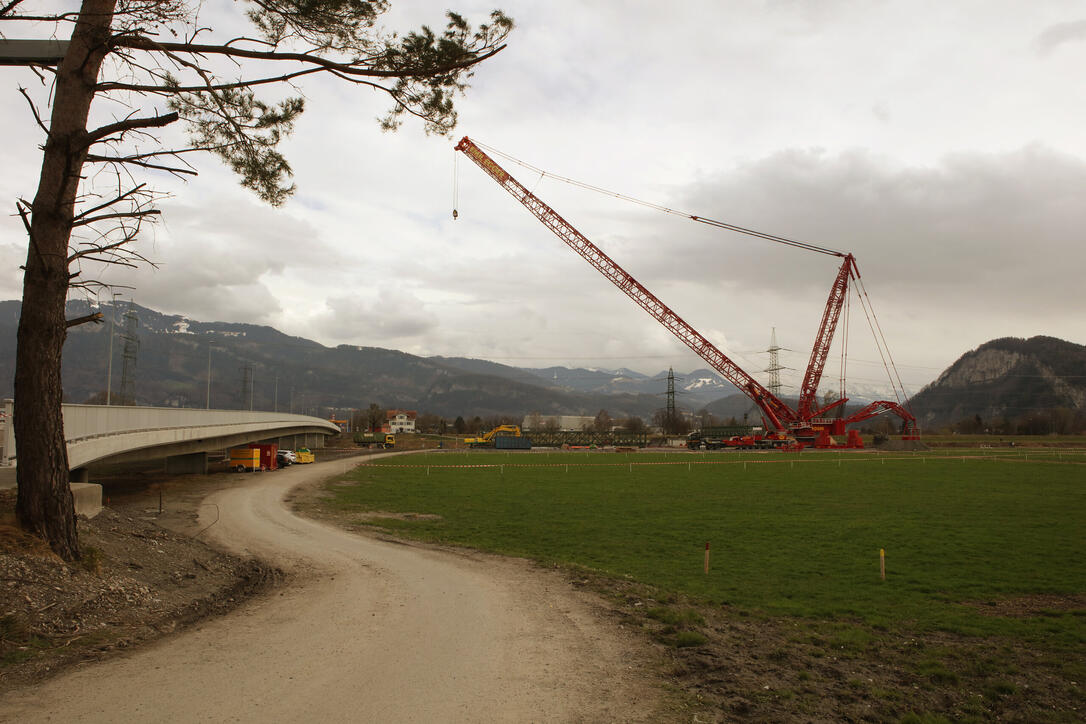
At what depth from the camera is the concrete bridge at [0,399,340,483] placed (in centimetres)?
1919

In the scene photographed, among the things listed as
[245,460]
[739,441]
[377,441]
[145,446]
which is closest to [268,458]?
[245,460]

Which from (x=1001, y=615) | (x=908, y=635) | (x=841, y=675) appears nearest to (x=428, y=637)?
(x=841, y=675)

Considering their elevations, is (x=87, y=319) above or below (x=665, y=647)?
above

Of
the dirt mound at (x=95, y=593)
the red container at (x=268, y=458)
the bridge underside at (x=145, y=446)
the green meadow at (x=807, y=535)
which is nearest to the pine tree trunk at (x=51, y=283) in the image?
the dirt mound at (x=95, y=593)

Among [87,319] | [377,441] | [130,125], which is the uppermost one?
[130,125]

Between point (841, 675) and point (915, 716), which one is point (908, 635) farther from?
point (915, 716)

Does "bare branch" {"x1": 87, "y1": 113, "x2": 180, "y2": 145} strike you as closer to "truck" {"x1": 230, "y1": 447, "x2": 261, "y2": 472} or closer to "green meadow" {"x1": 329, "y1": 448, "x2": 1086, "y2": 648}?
"green meadow" {"x1": 329, "y1": 448, "x2": 1086, "y2": 648}

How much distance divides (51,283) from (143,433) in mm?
20776

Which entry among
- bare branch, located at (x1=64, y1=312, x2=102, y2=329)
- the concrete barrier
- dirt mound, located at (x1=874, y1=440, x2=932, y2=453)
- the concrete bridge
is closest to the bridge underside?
the concrete bridge

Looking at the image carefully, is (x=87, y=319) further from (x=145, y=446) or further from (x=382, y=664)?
(x=145, y=446)

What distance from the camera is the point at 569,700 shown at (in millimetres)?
7207

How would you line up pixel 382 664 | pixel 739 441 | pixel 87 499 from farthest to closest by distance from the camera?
pixel 739 441, pixel 87 499, pixel 382 664

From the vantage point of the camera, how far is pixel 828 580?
14.0 metres

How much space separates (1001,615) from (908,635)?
271 cm
